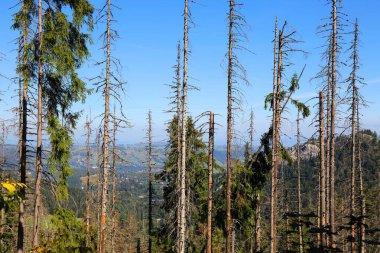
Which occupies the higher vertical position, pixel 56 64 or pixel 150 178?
pixel 56 64

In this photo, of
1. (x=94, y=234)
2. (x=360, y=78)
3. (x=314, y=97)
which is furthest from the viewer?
(x=94, y=234)

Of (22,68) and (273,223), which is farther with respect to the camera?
(273,223)

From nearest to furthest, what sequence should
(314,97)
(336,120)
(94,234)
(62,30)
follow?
(62,30)
(314,97)
(336,120)
(94,234)

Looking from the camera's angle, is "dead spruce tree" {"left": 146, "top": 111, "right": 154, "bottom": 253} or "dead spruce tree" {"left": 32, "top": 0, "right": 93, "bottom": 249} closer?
"dead spruce tree" {"left": 32, "top": 0, "right": 93, "bottom": 249}

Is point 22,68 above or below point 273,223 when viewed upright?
above

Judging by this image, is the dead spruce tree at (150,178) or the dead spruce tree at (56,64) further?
the dead spruce tree at (150,178)

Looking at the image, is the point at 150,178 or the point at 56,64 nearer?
the point at 56,64

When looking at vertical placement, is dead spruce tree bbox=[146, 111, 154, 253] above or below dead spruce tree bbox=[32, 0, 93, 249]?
below

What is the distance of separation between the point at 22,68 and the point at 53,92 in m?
1.33

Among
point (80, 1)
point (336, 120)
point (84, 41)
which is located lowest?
point (336, 120)

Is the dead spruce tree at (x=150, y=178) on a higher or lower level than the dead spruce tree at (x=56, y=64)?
lower

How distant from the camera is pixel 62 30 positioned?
11414mm

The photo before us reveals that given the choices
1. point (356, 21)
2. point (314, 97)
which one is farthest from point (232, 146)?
point (356, 21)

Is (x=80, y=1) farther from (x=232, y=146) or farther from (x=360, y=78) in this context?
(x=360, y=78)
